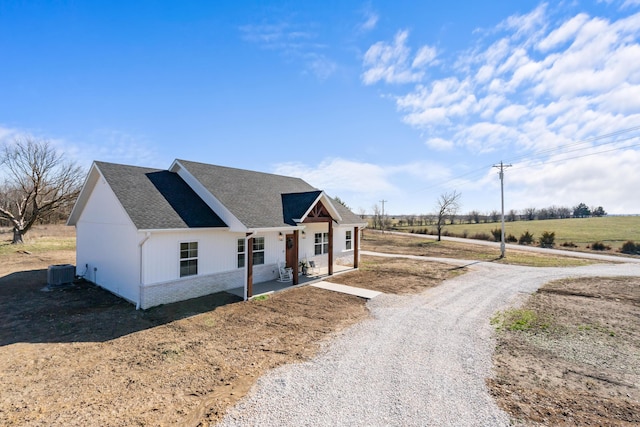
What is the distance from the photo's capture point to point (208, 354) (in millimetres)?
6973

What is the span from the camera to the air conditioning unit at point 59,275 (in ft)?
40.6

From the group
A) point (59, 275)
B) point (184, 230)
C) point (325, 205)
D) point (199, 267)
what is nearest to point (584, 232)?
point (325, 205)

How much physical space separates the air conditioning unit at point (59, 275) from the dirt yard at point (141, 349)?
435mm

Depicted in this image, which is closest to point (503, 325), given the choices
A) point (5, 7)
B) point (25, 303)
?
point (25, 303)

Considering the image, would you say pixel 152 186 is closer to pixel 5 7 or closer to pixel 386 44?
pixel 5 7

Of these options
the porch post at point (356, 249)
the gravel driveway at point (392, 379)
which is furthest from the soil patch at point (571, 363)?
the porch post at point (356, 249)

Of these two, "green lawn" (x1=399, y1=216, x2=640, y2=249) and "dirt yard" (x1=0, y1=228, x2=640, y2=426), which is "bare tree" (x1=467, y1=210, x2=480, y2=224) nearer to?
"green lawn" (x1=399, y1=216, x2=640, y2=249)

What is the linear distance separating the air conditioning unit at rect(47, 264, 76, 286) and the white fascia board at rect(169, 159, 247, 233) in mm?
6406

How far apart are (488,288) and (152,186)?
1669 cm

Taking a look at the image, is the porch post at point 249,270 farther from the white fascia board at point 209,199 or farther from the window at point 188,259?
the window at point 188,259

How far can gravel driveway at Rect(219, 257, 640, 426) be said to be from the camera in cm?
476

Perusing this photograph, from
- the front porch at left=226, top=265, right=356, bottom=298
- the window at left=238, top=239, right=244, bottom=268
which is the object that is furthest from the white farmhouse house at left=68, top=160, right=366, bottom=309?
the front porch at left=226, top=265, right=356, bottom=298

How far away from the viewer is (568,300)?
11938mm

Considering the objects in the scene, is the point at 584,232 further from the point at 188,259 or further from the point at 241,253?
the point at 188,259
